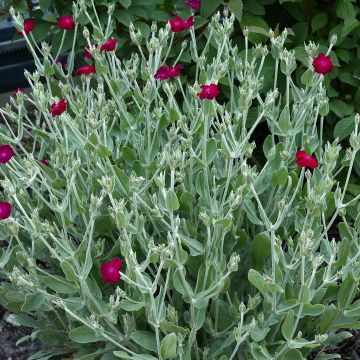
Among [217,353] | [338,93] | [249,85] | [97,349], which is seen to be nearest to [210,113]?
[249,85]

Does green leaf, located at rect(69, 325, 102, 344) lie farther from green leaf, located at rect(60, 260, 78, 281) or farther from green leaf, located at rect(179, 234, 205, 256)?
green leaf, located at rect(179, 234, 205, 256)

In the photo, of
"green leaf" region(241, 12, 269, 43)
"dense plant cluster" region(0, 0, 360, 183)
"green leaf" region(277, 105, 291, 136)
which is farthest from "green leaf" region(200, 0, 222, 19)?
"green leaf" region(277, 105, 291, 136)

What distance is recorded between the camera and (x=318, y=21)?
2.69m

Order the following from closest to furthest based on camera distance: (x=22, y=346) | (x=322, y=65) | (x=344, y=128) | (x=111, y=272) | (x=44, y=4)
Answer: (x=111, y=272) < (x=322, y=65) < (x=22, y=346) < (x=344, y=128) < (x=44, y=4)

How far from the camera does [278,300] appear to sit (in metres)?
1.76

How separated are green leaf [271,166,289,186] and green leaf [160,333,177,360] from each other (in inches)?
21.6

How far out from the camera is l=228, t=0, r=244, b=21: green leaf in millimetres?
2521

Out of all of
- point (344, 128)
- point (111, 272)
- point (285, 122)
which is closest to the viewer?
point (111, 272)

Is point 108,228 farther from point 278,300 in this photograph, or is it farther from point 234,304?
point 278,300

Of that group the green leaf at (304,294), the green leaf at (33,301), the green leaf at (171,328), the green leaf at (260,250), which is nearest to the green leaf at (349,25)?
the green leaf at (260,250)

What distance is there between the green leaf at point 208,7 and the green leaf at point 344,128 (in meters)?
0.66

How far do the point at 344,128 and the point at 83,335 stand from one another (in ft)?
4.50

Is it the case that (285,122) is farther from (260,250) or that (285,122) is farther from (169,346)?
(169,346)

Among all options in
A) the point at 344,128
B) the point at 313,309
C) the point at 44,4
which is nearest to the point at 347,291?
the point at 313,309
